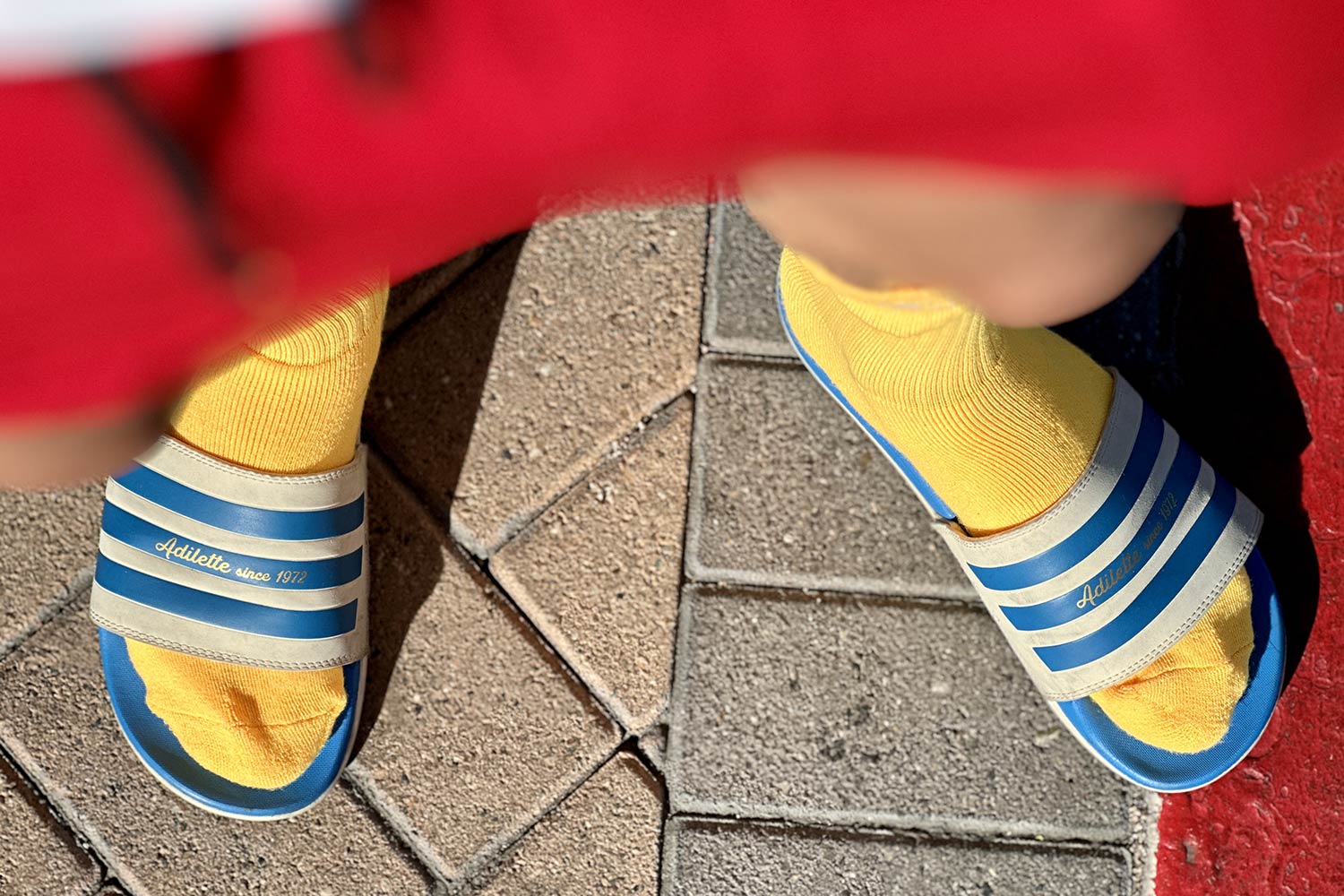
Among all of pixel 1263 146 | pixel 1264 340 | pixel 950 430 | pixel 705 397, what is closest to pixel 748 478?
pixel 705 397

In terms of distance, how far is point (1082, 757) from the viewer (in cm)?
131

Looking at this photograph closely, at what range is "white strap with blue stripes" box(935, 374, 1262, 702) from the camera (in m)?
1.18

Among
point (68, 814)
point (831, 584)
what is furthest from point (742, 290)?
point (68, 814)

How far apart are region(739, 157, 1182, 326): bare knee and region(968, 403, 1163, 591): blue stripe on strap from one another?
56cm

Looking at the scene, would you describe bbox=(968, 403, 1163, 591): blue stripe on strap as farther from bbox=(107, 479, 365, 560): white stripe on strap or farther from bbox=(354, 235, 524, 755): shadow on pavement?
bbox=(107, 479, 365, 560): white stripe on strap

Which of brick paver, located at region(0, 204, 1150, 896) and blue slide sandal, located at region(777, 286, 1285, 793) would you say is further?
brick paver, located at region(0, 204, 1150, 896)

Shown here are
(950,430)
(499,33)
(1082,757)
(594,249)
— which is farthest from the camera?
(594,249)

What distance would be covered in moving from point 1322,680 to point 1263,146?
1.08 meters

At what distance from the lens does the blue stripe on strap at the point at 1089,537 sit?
1.18 meters

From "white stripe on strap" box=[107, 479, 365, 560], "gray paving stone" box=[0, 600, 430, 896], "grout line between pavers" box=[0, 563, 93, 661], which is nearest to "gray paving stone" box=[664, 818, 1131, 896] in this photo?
"gray paving stone" box=[0, 600, 430, 896]

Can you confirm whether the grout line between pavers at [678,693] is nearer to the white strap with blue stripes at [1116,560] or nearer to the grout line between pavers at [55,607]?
the white strap with blue stripes at [1116,560]

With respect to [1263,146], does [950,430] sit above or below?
below

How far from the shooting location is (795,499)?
1.38 m

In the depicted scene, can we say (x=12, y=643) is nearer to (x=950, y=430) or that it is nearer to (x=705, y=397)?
(x=705, y=397)
